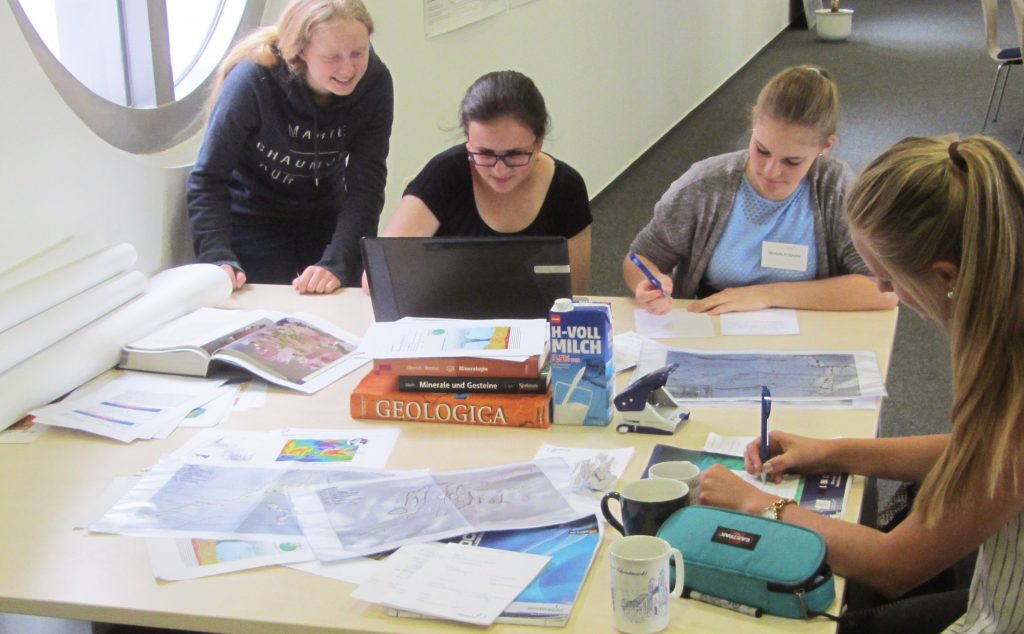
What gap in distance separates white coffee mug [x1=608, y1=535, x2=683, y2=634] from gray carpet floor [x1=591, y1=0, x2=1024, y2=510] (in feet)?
5.66

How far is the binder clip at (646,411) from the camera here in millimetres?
1699

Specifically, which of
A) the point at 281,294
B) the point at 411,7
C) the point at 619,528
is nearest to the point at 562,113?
the point at 411,7

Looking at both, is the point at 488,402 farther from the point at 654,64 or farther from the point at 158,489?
the point at 654,64

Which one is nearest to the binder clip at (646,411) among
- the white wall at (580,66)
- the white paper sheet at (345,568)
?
the white paper sheet at (345,568)

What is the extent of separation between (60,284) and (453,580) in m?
1.18

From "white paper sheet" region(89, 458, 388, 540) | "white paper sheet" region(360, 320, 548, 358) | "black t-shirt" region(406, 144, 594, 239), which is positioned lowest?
"white paper sheet" region(89, 458, 388, 540)

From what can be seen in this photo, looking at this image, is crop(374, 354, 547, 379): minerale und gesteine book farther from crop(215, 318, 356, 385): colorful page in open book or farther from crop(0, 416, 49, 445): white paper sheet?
crop(0, 416, 49, 445): white paper sheet

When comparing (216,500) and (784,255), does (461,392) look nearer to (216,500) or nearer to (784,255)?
Answer: (216,500)

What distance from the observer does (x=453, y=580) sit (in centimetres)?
129

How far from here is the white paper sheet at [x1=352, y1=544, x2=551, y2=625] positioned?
1.23 metres

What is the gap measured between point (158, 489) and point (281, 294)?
93 cm

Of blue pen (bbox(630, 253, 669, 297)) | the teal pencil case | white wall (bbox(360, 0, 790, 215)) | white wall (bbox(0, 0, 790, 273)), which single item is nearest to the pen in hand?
the teal pencil case

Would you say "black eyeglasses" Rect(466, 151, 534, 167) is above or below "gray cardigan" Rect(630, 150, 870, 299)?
above

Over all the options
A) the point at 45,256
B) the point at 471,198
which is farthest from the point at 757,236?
the point at 45,256
